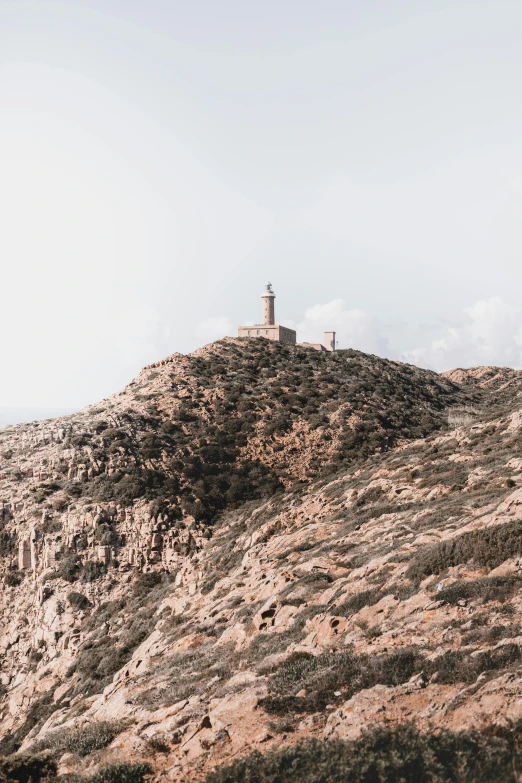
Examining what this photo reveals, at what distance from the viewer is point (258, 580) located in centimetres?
2236

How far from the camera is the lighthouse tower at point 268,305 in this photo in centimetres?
7125

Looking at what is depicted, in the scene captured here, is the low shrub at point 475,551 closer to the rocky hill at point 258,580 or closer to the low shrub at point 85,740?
the rocky hill at point 258,580

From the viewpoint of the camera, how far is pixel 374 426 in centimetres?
4631

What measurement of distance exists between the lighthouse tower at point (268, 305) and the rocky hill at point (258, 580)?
11843mm

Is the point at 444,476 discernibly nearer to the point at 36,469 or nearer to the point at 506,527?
the point at 506,527

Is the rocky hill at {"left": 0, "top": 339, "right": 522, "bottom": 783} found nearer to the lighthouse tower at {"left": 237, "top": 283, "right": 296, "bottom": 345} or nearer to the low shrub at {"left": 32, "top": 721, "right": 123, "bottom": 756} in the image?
the low shrub at {"left": 32, "top": 721, "right": 123, "bottom": 756}

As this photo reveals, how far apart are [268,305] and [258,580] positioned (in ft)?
172

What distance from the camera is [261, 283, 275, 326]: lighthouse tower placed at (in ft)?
234

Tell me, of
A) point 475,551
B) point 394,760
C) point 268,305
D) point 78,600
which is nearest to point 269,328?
point 268,305

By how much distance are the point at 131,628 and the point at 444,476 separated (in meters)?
15.8

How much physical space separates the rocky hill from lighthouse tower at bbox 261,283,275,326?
466 inches

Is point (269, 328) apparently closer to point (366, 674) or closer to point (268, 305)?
point (268, 305)

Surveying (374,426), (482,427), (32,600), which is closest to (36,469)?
(32,600)

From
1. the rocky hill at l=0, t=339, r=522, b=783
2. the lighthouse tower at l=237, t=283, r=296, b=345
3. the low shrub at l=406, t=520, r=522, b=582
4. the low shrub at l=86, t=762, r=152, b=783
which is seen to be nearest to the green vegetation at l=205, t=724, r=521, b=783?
the rocky hill at l=0, t=339, r=522, b=783
